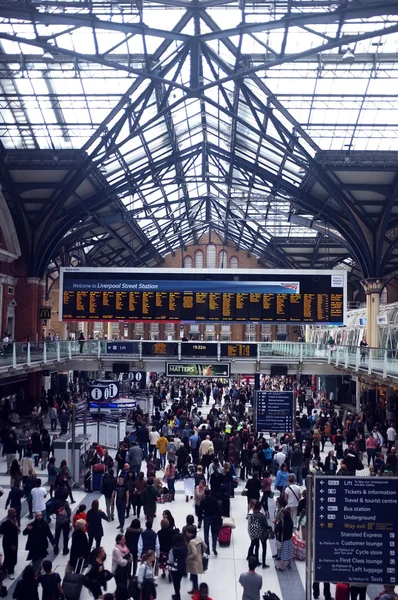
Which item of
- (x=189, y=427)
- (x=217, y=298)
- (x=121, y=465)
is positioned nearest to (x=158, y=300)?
(x=217, y=298)

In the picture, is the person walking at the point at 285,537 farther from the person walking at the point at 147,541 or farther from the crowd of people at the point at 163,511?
the person walking at the point at 147,541

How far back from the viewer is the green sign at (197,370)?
2912 centimetres

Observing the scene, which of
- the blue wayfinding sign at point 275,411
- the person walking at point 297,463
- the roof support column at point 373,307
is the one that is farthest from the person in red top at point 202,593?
the roof support column at point 373,307

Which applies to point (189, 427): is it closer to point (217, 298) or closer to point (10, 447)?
point (10, 447)

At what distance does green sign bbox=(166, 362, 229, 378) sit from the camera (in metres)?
29.1

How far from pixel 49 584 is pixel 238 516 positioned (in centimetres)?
745

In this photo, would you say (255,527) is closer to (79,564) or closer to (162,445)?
(79,564)

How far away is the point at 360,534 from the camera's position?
7824 millimetres

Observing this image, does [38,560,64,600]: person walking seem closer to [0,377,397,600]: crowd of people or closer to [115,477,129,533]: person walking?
[0,377,397,600]: crowd of people

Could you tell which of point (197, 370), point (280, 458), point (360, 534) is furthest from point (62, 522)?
point (197, 370)

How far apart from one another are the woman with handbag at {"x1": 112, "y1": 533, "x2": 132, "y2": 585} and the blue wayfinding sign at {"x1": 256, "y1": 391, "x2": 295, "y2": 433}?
37.5ft

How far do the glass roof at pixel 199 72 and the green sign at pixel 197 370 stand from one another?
31.6 ft

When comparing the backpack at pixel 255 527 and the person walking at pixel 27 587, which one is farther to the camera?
the backpack at pixel 255 527

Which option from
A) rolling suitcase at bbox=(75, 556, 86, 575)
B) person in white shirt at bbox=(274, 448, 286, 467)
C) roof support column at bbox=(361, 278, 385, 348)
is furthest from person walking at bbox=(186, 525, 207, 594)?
roof support column at bbox=(361, 278, 385, 348)
